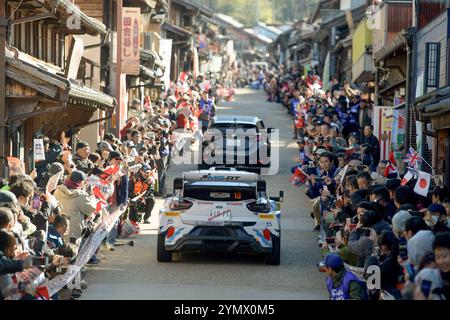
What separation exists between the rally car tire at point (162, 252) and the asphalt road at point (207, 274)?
14 centimetres

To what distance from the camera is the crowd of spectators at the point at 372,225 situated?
11.0m

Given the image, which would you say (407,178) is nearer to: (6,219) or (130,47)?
(6,219)

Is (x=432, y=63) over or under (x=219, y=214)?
over

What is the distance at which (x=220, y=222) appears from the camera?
18500 millimetres

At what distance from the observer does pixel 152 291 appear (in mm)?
15922

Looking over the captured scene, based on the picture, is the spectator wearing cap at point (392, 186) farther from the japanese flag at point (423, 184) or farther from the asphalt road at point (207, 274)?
the asphalt road at point (207, 274)

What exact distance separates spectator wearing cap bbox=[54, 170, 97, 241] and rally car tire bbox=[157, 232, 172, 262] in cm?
125

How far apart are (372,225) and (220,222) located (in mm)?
3910

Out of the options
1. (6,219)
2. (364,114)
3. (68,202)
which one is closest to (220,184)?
(68,202)

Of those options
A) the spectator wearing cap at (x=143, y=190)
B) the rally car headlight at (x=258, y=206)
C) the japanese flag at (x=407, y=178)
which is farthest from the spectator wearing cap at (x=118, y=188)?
the japanese flag at (x=407, y=178)

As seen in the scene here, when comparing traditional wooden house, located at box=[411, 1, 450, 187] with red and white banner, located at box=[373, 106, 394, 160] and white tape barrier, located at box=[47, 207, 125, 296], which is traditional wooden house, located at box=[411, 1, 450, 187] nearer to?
red and white banner, located at box=[373, 106, 394, 160]

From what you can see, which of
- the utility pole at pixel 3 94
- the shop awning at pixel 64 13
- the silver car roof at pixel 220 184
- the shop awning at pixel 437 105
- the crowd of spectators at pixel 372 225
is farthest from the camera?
the shop awning at pixel 64 13

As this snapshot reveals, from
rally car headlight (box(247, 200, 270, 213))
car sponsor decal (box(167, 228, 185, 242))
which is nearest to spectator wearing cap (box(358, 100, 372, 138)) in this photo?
rally car headlight (box(247, 200, 270, 213))
